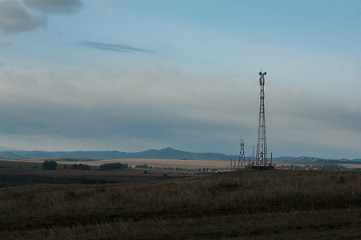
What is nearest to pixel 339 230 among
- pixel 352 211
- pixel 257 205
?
pixel 352 211

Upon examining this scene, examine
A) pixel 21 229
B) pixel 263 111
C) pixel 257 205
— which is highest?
pixel 263 111

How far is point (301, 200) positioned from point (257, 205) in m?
3.36

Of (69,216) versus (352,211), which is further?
(69,216)

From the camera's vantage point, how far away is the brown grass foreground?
20.6 m

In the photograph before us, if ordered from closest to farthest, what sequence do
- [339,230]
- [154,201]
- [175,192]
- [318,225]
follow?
[339,230]
[318,225]
[154,201]
[175,192]

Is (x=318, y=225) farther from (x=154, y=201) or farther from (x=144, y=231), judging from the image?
(x=154, y=201)

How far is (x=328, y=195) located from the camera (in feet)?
95.3

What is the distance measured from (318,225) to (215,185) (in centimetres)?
1739

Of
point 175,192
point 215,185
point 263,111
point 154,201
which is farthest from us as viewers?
point 263,111

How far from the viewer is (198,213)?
27125mm

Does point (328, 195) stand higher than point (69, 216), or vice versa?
point (328, 195)

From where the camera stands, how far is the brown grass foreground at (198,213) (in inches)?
811

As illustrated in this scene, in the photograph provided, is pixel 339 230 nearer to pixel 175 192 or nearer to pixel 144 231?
pixel 144 231

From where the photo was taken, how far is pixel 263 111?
76375 millimetres
